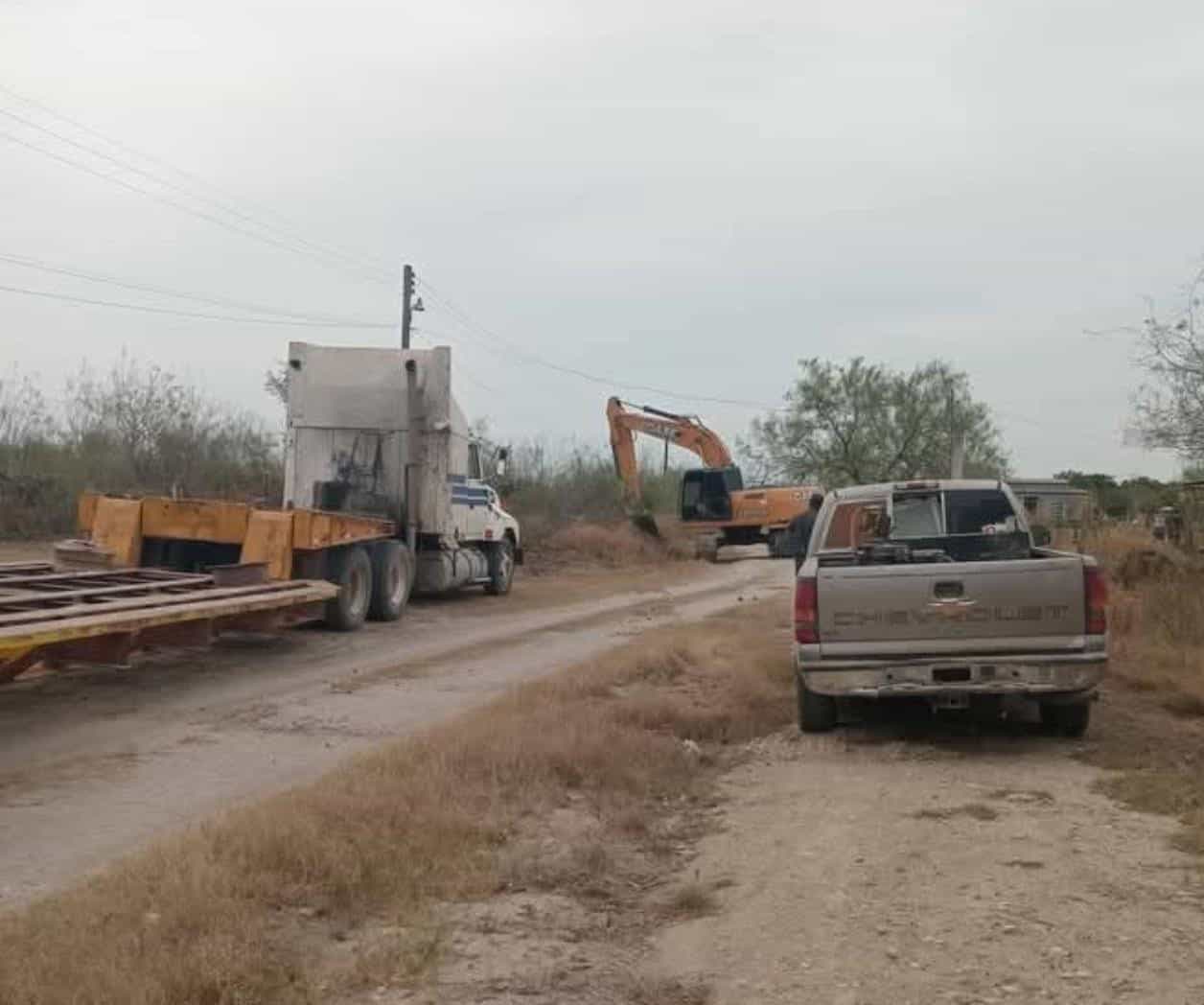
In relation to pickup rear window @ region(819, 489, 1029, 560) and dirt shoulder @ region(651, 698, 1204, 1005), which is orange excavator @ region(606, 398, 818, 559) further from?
dirt shoulder @ region(651, 698, 1204, 1005)

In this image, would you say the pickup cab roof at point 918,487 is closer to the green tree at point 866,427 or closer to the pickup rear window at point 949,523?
the pickup rear window at point 949,523

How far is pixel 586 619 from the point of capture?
64.3 ft

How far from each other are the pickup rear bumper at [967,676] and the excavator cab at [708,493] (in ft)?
94.8

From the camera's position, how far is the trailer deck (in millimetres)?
9812

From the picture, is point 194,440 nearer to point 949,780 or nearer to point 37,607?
point 37,607

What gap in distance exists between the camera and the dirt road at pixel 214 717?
7.18 m

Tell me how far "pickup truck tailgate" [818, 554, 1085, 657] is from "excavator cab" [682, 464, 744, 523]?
28.9 m

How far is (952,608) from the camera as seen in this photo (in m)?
8.86

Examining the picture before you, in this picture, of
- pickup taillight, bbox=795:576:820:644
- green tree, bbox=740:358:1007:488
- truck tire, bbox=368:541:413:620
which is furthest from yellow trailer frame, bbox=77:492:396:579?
green tree, bbox=740:358:1007:488

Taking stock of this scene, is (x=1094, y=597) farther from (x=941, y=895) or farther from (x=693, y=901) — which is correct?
(x=693, y=901)

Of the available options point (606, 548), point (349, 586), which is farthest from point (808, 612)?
point (606, 548)

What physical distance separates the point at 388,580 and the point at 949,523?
9697 millimetres

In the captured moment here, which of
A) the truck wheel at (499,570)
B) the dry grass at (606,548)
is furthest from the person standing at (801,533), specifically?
the dry grass at (606,548)

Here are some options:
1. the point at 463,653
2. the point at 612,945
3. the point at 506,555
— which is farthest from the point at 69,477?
the point at 612,945
